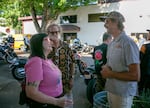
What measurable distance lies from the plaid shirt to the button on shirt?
105 centimetres

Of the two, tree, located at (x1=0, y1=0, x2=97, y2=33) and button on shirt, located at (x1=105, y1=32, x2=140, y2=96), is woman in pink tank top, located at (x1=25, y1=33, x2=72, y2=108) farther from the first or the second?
tree, located at (x1=0, y1=0, x2=97, y2=33)

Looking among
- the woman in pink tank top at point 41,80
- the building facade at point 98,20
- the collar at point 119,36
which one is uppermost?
the building facade at point 98,20

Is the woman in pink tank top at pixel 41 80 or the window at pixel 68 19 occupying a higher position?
the window at pixel 68 19

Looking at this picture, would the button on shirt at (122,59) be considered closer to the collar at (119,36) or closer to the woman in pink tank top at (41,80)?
the collar at (119,36)

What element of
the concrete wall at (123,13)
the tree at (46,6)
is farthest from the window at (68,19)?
the tree at (46,6)

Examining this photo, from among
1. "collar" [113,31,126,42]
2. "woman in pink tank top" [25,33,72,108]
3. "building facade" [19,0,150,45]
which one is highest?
"building facade" [19,0,150,45]

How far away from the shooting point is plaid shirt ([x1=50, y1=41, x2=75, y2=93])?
382 centimetres

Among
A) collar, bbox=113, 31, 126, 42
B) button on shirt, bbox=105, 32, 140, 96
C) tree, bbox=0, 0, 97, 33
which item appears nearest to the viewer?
button on shirt, bbox=105, 32, 140, 96

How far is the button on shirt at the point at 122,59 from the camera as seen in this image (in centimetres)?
270

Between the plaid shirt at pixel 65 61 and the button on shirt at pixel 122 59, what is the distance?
1054mm

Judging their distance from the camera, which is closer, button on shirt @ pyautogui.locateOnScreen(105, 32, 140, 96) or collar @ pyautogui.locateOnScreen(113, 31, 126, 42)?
button on shirt @ pyautogui.locateOnScreen(105, 32, 140, 96)

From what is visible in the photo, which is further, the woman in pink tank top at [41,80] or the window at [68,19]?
the window at [68,19]

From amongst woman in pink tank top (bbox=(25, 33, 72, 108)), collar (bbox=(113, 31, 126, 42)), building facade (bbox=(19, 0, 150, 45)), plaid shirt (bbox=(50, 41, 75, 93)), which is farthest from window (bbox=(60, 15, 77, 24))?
woman in pink tank top (bbox=(25, 33, 72, 108))

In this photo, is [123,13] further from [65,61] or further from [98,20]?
[65,61]
